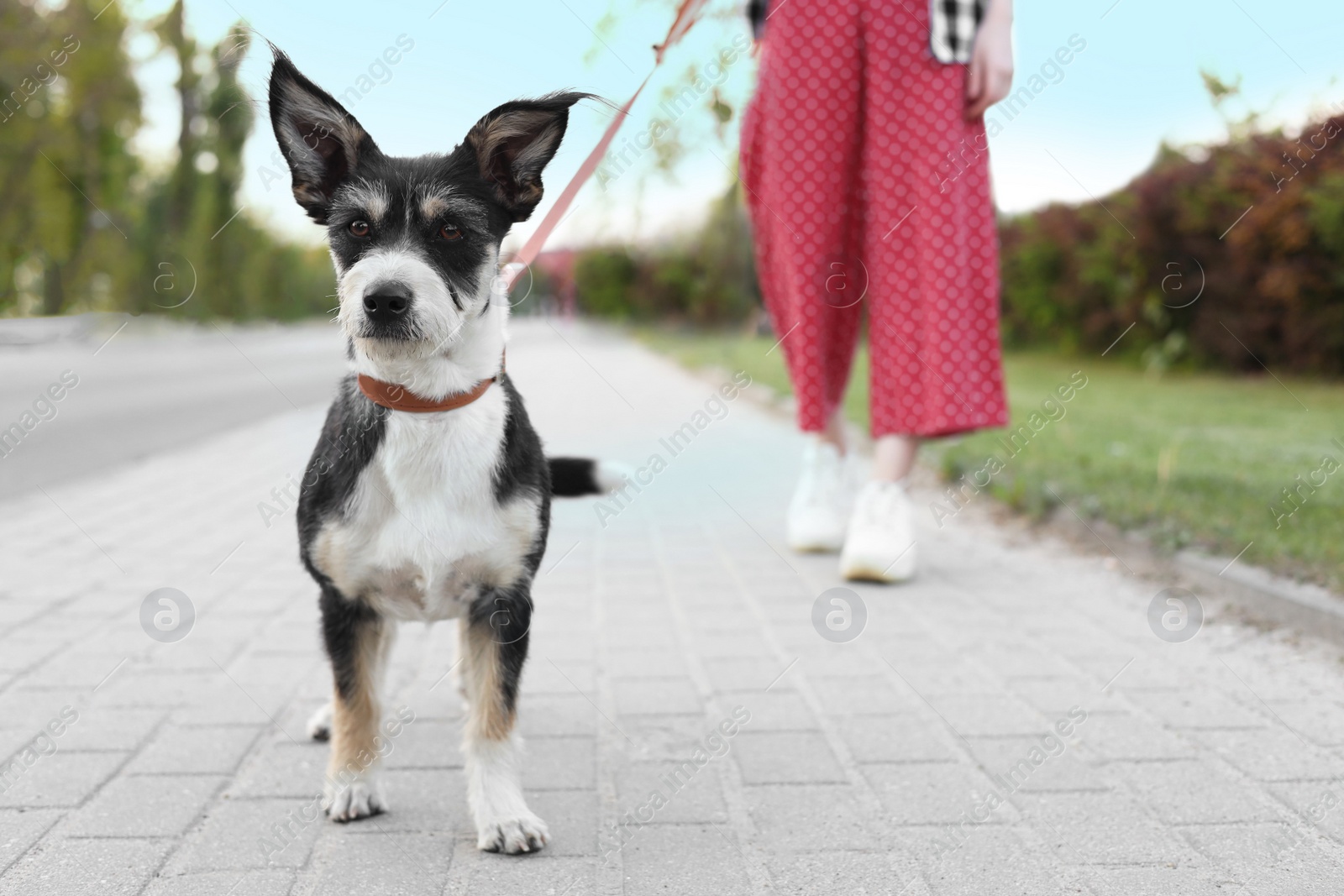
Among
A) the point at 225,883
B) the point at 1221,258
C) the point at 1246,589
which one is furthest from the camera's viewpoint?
the point at 1221,258

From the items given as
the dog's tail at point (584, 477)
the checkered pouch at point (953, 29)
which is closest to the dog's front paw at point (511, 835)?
the dog's tail at point (584, 477)

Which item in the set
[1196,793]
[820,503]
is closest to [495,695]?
[1196,793]

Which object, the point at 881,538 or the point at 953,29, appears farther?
the point at 881,538

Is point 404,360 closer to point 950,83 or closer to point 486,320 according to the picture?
point 486,320

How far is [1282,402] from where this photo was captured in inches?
428

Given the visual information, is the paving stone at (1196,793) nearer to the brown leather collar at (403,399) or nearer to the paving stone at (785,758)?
the paving stone at (785,758)

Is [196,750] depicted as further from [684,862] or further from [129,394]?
[129,394]

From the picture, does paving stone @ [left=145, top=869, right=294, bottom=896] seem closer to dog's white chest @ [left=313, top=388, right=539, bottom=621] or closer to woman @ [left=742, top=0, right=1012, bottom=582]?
dog's white chest @ [left=313, top=388, right=539, bottom=621]

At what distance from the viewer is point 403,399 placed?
2594 mm

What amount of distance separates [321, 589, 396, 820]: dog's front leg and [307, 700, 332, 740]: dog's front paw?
0.44m

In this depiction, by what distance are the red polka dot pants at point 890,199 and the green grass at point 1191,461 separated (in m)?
1.03

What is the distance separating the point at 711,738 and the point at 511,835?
0.84 metres

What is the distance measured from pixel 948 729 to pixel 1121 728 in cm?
49

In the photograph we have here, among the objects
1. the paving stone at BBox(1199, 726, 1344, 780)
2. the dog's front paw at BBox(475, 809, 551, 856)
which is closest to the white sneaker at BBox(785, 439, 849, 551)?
the paving stone at BBox(1199, 726, 1344, 780)
